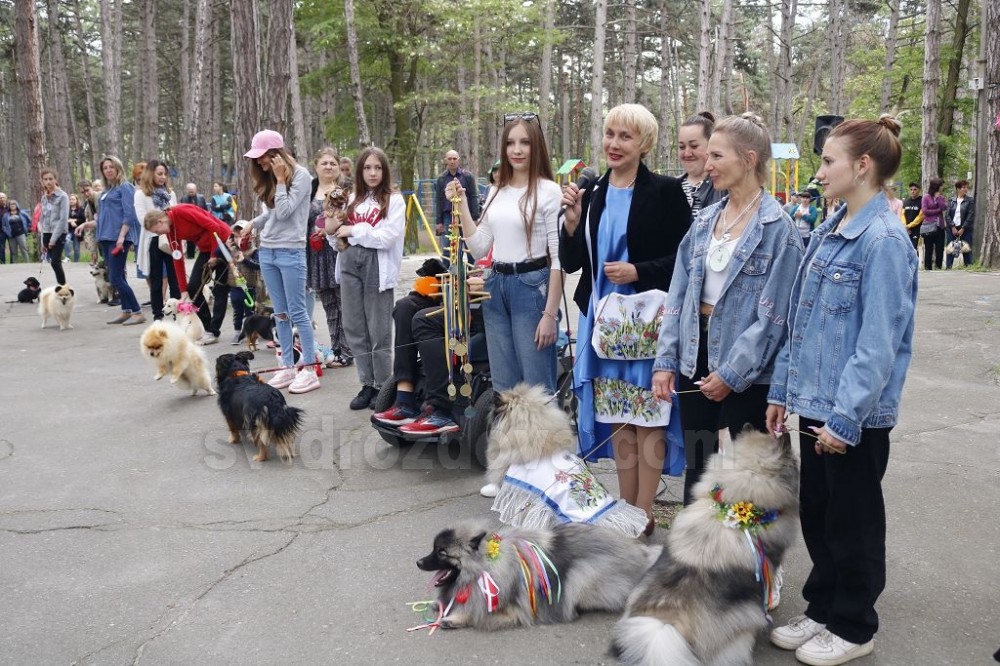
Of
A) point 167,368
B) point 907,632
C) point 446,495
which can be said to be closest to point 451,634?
point 446,495

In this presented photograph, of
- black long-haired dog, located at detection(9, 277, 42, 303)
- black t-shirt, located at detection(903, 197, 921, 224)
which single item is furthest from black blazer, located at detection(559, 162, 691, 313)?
black t-shirt, located at detection(903, 197, 921, 224)

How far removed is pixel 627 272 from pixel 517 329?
38.4 inches

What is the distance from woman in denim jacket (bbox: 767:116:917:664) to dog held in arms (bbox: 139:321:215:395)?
18.5 ft

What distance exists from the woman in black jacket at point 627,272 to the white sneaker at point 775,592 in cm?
76

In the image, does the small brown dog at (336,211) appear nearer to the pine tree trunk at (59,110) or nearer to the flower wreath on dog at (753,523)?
the flower wreath on dog at (753,523)

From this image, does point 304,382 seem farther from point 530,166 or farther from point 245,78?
point 245,78

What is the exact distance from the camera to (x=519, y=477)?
3.76 meters

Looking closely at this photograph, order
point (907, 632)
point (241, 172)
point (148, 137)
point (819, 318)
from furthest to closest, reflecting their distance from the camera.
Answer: point (148, 137) → point (241, 172) → point (907, 632) → point (819, 318)

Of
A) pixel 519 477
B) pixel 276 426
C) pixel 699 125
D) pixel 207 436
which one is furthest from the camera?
pixel 207 436

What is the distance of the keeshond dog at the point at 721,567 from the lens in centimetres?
263

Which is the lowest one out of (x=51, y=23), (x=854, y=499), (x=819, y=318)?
(x=854, y=499)

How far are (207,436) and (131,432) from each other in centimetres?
68

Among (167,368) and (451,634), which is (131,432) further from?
(451,634)

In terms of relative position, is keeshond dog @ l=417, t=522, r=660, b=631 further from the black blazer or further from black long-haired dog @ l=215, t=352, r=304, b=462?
→ black long-haired dog @ l=215, t=352, r=304, b=462
